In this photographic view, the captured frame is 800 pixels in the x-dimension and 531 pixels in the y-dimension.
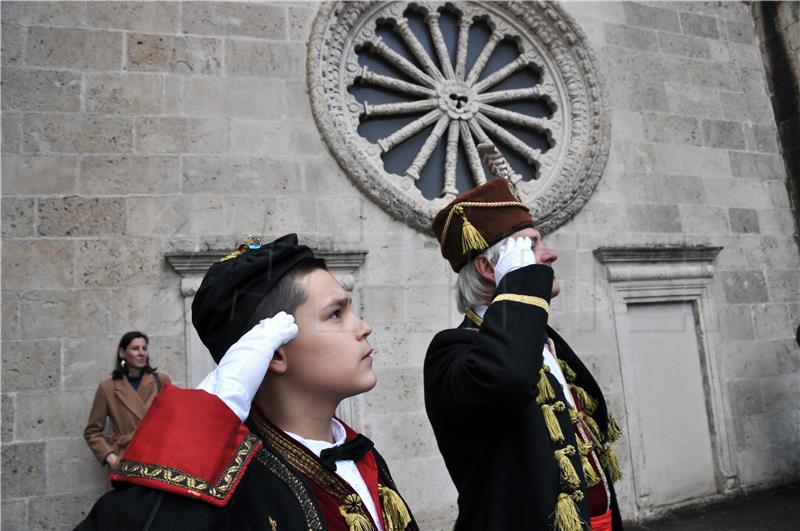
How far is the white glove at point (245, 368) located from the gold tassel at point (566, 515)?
984 mm

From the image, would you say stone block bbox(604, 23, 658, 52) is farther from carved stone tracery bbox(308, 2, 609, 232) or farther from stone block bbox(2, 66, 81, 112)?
stone block bbox(2, 66, 81, 112)

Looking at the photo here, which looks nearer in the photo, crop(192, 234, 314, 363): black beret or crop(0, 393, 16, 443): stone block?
crop(192, 234, 314, 363): black beret

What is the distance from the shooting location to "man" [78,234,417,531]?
113 cm

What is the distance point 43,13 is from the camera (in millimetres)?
4316

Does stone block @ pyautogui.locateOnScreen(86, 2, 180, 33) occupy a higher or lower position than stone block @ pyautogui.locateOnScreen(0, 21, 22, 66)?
higher

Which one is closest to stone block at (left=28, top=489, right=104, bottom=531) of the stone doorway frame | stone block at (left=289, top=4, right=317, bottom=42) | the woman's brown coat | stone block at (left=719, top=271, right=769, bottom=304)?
the woman's brown coat

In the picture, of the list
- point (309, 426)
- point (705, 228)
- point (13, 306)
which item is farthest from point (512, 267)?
point (705, 228)

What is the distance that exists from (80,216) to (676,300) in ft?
16.8

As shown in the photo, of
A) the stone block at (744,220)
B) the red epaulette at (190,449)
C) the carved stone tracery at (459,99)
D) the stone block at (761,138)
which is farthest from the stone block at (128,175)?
the stone block at (761,138)

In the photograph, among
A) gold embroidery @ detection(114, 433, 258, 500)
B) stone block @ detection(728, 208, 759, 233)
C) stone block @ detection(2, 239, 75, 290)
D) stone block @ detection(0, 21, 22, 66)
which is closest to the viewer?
gold embroidery @ detection(114, 433, 258, 500)

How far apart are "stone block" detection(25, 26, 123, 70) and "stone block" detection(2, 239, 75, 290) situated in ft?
4.14

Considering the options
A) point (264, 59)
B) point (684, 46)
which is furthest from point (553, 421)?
point (684, 46)

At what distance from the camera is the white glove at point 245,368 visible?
1.27m

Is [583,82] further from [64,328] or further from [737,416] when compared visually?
[64,328]
